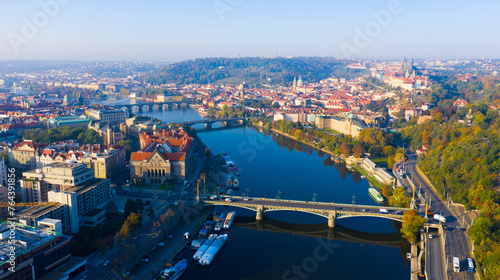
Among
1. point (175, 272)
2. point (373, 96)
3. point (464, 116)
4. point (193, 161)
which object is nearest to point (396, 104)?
point (373, 96)

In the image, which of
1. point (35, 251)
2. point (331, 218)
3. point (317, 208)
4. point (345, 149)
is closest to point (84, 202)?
point (35, 251)

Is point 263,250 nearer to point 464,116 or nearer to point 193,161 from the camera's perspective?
point 193,161

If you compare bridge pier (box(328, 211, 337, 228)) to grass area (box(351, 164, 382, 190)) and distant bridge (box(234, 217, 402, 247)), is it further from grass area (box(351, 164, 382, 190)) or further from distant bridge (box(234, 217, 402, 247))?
grass area (box(351, 164, 382, 190))

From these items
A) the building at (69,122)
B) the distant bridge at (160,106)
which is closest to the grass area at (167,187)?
the building at (69,122)

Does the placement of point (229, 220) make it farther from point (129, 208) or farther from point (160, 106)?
point (160, 106)

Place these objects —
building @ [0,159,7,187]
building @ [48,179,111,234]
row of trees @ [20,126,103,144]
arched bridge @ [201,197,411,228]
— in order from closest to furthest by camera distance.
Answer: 1. building @ [48,179,111,234]
2. arched bridge @ [201,197,411,228]
3. building @ [0,159,7,187]
4. row of trees @ [20,126,103,144]

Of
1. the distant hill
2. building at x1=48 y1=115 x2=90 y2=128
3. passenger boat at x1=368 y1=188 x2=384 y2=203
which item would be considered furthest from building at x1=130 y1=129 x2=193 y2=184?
the distant hill
